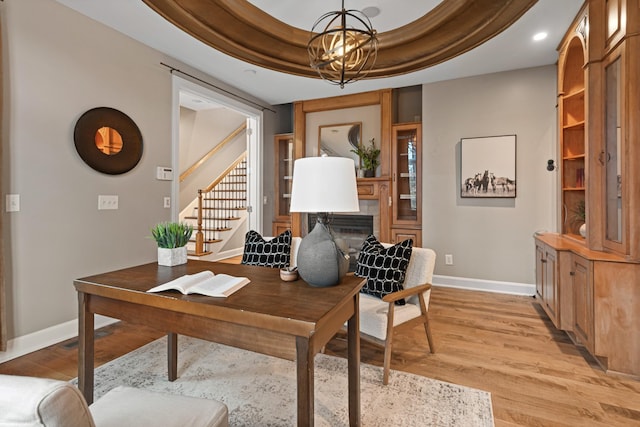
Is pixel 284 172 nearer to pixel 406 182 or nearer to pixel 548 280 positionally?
pixel 406 182

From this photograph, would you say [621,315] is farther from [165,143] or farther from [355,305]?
[165,143]

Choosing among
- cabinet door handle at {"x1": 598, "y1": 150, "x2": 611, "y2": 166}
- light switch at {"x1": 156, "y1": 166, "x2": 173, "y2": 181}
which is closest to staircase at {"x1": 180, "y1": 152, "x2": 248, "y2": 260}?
light switch at {"x1": 156, "y1": 166, "x2": 173, "y2": 181}

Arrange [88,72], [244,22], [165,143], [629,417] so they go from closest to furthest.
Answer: [629,417]
[88,72]
[244,22]
[165,143]

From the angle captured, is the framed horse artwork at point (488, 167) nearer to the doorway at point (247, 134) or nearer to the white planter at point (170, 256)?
the doorway at point (247, 134)

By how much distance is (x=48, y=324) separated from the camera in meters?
2.63

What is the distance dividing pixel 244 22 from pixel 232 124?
457 centimetres

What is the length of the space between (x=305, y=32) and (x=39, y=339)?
11.8ft

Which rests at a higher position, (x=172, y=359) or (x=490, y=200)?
(x=490, y=200)

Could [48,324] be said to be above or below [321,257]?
below

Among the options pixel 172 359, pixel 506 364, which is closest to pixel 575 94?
pixel 506 364

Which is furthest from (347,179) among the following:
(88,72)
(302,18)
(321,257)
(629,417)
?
(88,72)

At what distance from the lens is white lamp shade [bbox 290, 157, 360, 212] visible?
4.70 feet

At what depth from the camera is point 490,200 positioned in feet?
13.6

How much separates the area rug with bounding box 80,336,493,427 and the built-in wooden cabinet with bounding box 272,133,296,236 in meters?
3.15
